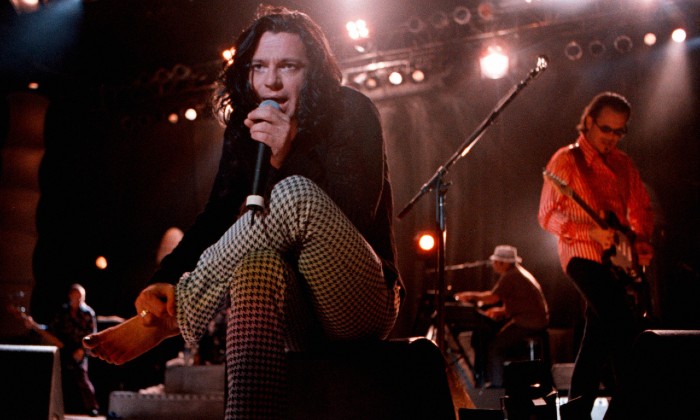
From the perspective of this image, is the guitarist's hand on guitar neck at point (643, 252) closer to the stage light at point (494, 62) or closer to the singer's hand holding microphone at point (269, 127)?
the singer's hand holding microphone at point (269, 127)

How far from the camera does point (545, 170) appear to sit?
300 centimetres

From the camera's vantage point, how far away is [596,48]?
6223mm

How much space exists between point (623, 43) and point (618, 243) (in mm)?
4118

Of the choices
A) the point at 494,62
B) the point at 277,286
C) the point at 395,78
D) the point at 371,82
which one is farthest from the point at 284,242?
the point at 371,82

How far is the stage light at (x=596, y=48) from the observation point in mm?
6200

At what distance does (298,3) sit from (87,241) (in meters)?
4.78

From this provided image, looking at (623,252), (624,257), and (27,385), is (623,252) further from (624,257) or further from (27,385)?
(27,385)

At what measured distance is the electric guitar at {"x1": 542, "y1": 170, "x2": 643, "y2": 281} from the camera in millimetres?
2746

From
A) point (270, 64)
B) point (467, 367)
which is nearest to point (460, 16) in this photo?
point (467, 367)

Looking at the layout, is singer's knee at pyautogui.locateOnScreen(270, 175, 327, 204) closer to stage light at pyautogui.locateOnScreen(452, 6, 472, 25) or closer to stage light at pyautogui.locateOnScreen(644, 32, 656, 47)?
stage light at pyautogui.locateOnScreen(452, 6, 472, 25)

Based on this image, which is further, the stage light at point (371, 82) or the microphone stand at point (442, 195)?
the stage light at point (371, 82)

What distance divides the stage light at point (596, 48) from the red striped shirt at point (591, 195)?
359 centimetres

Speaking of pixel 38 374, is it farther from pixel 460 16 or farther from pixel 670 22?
pixel 670 22

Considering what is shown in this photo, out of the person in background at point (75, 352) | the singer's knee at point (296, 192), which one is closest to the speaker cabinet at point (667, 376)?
the singer's knee at point (296, 192)
